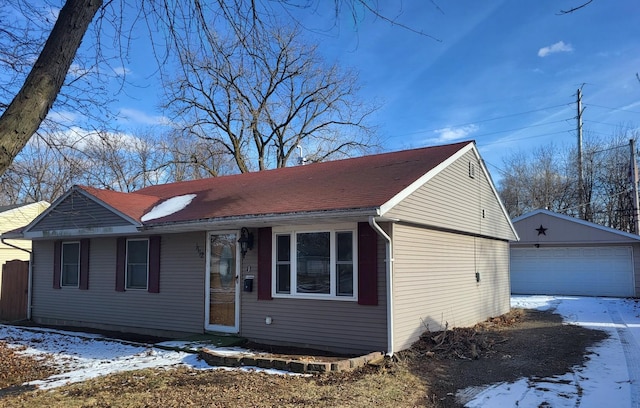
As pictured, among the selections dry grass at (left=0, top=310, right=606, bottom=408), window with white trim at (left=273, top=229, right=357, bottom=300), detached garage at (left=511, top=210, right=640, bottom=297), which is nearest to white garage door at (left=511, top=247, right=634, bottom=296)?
detached garage at (left=511, top=210, right=640, bottom=297)

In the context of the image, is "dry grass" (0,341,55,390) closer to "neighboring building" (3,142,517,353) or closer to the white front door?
"neighboring building" (3,142,517,353)

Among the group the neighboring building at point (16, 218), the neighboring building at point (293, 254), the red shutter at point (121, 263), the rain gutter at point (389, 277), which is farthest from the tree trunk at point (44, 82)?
the neighboring building at point (16, 218)

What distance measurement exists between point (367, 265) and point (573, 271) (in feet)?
Answer: 57.1

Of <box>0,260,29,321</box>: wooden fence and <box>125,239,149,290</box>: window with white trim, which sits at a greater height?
<box>125,239,149,290</box>: window with white trim

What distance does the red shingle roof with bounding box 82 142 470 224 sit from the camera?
877 cm

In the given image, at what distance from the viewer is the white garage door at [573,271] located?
21.2 metres

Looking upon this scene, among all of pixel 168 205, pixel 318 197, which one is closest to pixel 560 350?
pixel 318 197

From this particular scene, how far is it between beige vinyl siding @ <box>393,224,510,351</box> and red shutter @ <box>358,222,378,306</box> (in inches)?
14.2

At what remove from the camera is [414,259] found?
30.3 feet

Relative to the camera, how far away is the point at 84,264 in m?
12.8

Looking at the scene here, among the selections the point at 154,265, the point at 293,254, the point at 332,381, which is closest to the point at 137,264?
the point at 154,265

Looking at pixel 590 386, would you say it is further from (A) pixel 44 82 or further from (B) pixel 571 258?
(B) pixel 571 258

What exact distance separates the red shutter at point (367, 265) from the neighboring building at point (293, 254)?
2cm

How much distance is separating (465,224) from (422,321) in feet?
11.1
